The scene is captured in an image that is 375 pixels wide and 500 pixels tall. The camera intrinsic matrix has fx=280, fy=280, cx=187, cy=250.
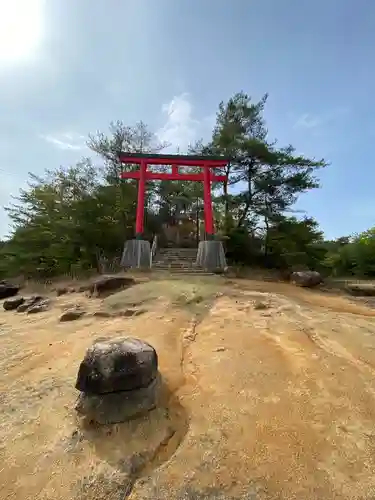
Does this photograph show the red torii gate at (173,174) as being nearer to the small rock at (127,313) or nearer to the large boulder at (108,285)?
the large boulder at (108,285)

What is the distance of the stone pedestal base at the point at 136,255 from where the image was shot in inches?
442

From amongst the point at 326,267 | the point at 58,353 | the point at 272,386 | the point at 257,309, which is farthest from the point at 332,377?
the point at 326,267

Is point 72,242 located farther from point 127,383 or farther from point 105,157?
point 127,383

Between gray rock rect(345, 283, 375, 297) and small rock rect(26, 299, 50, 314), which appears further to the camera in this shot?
gray rock rect(345, 283, 375, 297)

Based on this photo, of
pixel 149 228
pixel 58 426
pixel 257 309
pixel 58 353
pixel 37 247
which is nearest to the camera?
pixel 58 426

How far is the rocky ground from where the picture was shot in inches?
65.2

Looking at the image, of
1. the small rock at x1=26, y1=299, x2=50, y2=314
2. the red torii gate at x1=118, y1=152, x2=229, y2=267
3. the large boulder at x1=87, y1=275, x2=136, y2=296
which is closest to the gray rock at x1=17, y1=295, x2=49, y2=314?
the small rock at x1=26, y1=299, x2=50, y2=314

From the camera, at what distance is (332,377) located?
106 inches

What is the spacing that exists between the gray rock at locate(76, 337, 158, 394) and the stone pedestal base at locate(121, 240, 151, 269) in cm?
881

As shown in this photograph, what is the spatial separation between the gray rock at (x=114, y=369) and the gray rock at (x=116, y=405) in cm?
5

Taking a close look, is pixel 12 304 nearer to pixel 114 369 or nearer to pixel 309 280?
pixel 114 369

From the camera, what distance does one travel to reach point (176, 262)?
12.5m

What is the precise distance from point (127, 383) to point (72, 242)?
10.1 m

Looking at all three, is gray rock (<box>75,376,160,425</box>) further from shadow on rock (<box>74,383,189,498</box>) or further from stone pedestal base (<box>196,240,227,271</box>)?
stone pedestal base (<box>196,240,227,271</box>)
